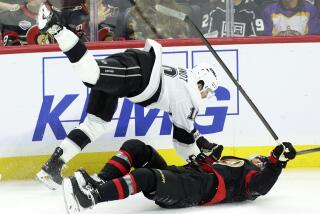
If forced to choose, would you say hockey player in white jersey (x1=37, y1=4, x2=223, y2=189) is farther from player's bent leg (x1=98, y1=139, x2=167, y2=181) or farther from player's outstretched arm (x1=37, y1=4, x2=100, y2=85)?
player's bent leg (x1=98, y1=139, x2=167, y2=181)

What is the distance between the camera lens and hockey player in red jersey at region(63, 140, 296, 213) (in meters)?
3.39

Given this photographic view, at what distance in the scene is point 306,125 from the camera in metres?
4.93

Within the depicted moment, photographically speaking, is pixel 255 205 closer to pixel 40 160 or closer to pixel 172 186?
pixel 172 186

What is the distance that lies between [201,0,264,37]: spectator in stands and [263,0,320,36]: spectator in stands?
63 millimetres

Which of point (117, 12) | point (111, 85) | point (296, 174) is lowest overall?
point (296, 174)

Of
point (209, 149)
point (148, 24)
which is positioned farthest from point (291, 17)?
point (209, 149)

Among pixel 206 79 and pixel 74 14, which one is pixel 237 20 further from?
pixel 74 14

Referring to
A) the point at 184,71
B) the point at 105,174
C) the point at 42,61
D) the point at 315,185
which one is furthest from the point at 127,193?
the point at 42,61

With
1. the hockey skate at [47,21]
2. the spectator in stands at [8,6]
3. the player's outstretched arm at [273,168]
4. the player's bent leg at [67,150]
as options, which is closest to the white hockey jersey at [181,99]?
the player's bent leg at [67,150]

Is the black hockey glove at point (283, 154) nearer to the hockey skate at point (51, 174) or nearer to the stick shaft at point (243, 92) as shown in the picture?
the stick shaft at point (243, 92)

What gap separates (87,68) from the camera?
12.2 feet

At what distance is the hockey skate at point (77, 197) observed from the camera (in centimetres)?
335

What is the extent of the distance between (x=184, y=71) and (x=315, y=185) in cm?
103

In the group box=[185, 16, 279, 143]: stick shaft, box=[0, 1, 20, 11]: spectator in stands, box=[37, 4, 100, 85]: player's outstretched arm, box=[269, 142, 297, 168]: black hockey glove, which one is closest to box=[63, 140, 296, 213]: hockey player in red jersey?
box=[269, 142, 297, 168]: black hockey glove
